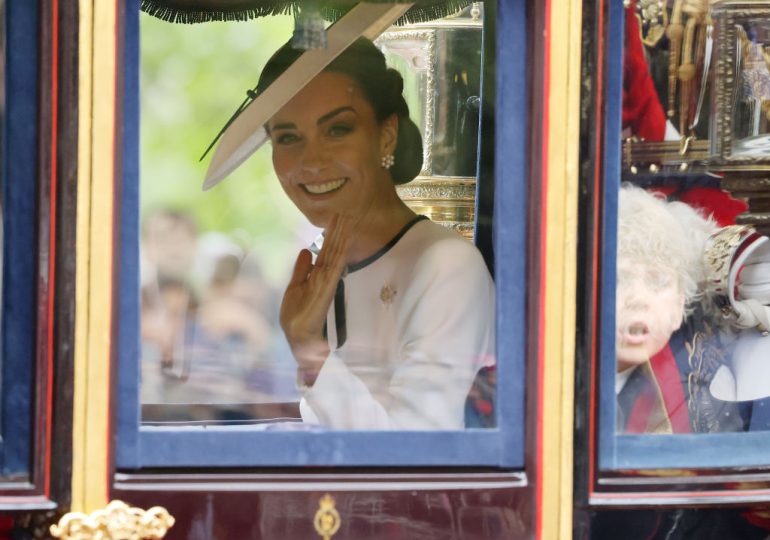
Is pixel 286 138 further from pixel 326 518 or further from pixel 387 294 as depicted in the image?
pixel 326 518

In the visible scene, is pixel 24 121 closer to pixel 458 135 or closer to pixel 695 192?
pixel 458 135

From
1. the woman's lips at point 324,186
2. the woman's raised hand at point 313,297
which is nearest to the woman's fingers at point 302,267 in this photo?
the woman's raised hand at point 313,297

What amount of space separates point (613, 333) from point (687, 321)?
191 millimetres

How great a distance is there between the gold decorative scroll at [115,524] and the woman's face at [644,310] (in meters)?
0.88

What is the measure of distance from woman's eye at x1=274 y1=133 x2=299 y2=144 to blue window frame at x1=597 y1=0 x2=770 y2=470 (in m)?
0.71

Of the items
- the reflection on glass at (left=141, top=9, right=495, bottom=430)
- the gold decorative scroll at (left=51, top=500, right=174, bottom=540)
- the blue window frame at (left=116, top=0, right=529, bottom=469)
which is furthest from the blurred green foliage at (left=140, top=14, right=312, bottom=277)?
the gold decorative scroll at (left=51, top=500, right=174, bottom=540)

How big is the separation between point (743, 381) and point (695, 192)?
1.28 ft

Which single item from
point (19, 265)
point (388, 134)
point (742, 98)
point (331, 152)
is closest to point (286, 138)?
point (331, 152)

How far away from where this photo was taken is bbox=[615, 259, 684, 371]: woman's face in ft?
7.59

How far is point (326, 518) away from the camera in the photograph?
2.22m

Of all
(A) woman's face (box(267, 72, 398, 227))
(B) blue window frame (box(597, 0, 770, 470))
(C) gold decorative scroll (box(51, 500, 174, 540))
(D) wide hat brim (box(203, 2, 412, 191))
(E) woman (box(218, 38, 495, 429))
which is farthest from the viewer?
(A) woman's face (box(267, 72, 398, 227))

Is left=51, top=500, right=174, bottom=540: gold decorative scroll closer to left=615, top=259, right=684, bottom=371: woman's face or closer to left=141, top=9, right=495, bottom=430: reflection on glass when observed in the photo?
left=141, top=9, right=495, bottom=430: reflection on glass

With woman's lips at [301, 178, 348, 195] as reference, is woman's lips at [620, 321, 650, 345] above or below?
below

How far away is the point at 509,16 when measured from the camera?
89.2 inches
